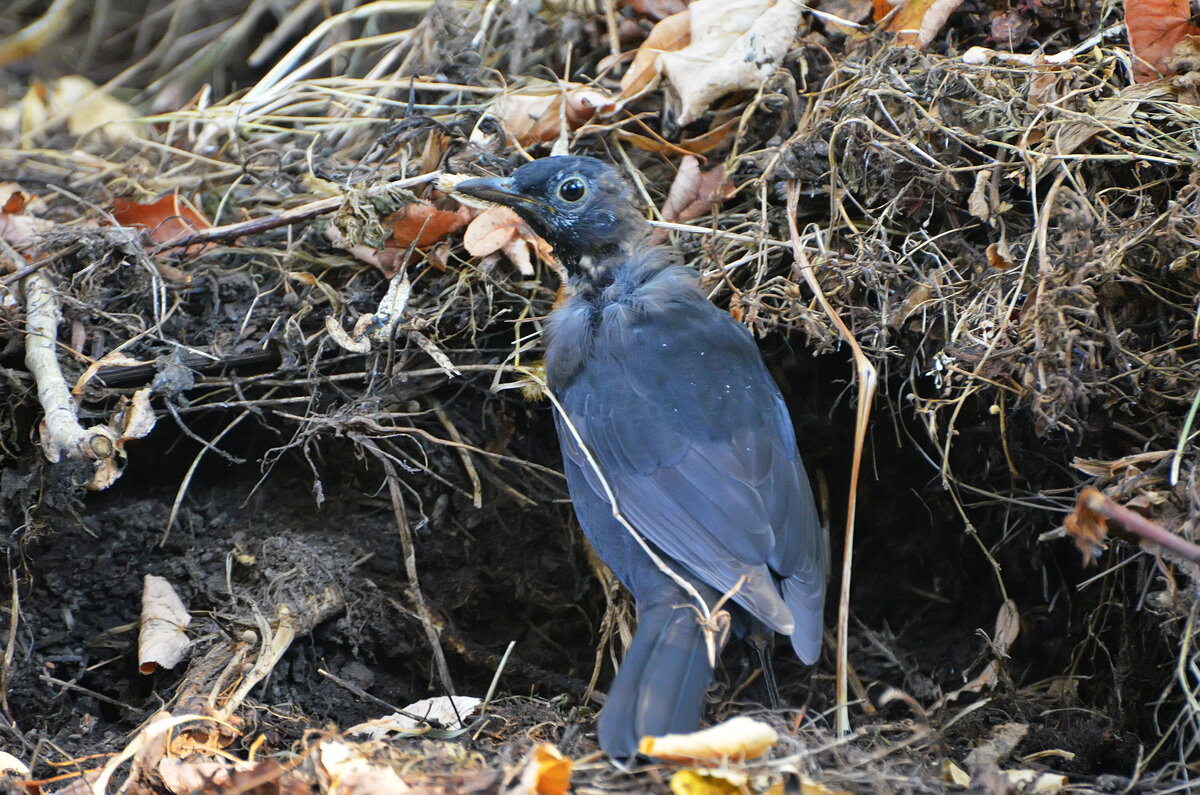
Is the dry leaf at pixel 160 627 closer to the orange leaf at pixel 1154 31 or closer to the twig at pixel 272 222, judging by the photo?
the twig at pixel 272 222

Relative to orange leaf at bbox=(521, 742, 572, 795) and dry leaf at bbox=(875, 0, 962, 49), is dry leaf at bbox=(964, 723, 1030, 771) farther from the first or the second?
dry leaf at bbox=(875, 0, 962, 49)

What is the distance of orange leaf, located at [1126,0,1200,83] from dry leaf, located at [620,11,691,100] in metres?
1.51

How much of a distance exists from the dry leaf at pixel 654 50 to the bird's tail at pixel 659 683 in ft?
6.69

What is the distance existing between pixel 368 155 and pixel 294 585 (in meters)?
1.62

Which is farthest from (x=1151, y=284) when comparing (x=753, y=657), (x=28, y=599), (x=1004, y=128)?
(x=28, y=599)

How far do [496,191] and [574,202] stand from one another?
0.89ft

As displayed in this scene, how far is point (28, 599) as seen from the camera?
10.6ft

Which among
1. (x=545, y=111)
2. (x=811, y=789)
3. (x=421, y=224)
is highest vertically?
(x=545, y=111)

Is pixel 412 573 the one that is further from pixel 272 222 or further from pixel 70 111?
pixel 70 111

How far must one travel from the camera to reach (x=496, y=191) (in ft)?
11.5

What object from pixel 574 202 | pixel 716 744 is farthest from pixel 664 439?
pixel 716 744

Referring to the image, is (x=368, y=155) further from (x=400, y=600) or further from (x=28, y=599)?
(x=28, y=599)

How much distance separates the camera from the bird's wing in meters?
3.01

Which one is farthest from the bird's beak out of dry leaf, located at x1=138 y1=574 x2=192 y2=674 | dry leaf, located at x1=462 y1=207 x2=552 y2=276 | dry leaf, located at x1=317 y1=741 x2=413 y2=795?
dry leaf, located at x1=317 y1=741 x2=413 y2=795
